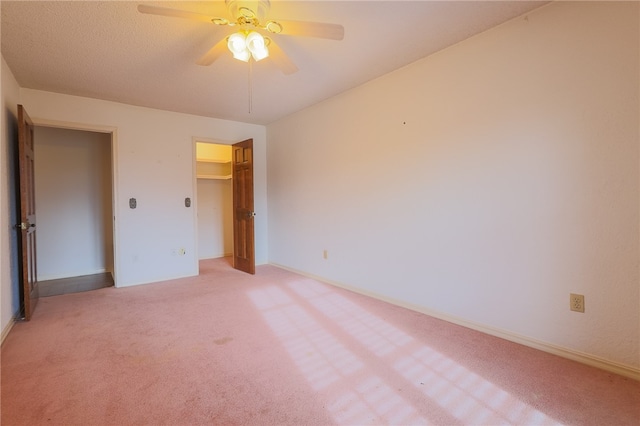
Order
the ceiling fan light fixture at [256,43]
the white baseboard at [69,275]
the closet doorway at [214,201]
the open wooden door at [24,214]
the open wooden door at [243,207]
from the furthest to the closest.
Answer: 1. the closet doorway at [214,201]
2. the open wooden door at [243,207]
3. the white baseboard at [69,275]
4. the open wooden door at [24,214]
5. the ceiling fan light fixture at [256,43]

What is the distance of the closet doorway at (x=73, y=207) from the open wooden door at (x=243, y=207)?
1.72 metres

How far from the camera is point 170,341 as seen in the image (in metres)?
2.38

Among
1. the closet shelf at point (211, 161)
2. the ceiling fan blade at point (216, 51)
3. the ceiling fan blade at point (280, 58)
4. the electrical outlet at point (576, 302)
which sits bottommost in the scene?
the electrical outlet at point (576, 302)

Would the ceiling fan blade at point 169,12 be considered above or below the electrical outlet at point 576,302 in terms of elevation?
above

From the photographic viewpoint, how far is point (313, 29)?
1824 millimetres

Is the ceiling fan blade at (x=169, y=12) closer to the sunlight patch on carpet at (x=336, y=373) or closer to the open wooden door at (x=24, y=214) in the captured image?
the open wooden door at (x=24, y=214)

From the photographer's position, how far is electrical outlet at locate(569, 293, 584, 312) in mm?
1999

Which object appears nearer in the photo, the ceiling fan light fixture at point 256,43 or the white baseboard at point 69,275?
the ceiling fan light fixture at point 256,43

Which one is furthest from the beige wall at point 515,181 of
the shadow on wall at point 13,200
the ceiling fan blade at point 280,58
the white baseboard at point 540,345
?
the shadow on wall at point 13,200

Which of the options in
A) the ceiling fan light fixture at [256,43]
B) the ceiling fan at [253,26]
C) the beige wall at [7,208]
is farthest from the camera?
the beige wall at [7,208]

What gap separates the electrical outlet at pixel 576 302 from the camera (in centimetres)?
200

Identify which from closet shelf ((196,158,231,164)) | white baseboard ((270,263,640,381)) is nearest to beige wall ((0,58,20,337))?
closet shelf ((196,158,231,164))

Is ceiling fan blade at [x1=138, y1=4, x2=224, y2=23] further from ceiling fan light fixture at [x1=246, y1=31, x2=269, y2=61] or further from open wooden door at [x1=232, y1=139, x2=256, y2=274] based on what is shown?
open wooden door at [x1=232, y1=139, x2=256, y2=274]

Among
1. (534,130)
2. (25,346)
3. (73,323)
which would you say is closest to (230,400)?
(25,346)
